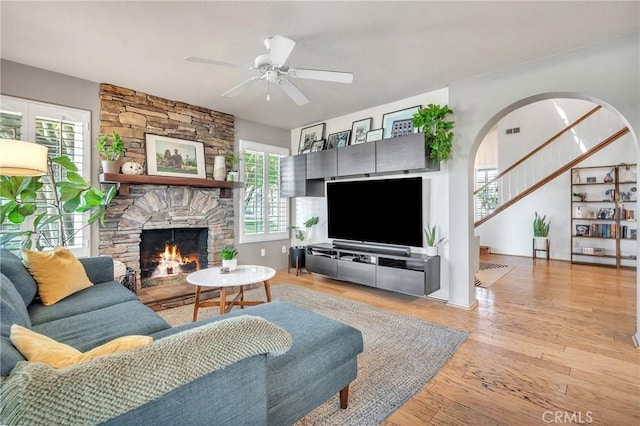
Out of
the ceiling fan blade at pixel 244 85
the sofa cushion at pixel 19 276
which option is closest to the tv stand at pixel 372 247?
the ceiling fan blade at pixel 244 85

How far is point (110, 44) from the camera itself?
2.62m

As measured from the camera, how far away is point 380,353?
92.7 inches

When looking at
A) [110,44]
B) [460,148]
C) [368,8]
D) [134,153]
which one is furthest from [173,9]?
[460,148]

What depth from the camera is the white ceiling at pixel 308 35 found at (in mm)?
2145

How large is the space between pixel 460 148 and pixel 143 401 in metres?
3.56

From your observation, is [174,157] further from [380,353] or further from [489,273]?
[489,273]

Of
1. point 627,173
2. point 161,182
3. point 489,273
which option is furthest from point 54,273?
point 627,173

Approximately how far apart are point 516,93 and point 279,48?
2.44 meters

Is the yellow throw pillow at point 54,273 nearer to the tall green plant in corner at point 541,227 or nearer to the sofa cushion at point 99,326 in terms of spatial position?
the sofa cushion at point 99,326

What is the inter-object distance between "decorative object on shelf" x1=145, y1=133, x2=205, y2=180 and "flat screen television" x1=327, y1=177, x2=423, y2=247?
6.45ft

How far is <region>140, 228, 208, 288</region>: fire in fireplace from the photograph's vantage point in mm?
4062

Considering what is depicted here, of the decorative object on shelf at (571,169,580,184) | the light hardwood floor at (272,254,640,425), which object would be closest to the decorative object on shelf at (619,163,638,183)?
the decorative object on shelf at (571,169,580,184)

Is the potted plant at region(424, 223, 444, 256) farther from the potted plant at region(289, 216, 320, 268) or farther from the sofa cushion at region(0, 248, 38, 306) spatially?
the sofa cushion at region(0, 248, 38, 306)

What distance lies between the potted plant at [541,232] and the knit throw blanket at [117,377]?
23.0ft
